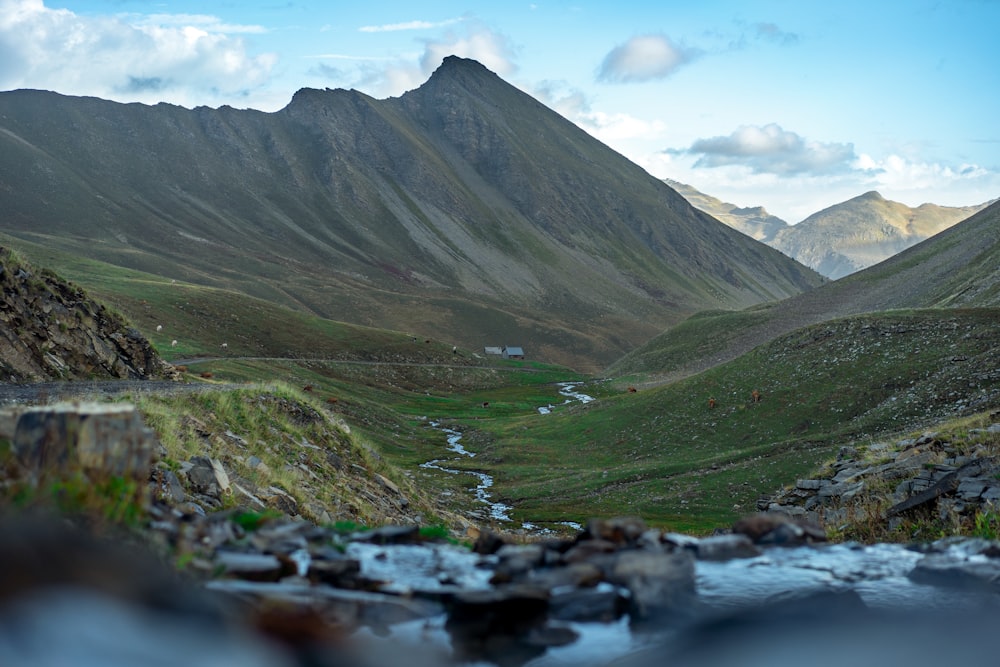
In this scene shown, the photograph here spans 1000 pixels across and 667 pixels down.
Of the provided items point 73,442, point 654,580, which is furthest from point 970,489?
point 73,442

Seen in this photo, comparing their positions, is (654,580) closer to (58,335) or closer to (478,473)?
(58,335)

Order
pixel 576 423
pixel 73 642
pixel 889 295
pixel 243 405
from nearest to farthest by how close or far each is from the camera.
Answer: pixel 73 642 → pixel 243 405 → pixel 576 423 → pixel 889 295

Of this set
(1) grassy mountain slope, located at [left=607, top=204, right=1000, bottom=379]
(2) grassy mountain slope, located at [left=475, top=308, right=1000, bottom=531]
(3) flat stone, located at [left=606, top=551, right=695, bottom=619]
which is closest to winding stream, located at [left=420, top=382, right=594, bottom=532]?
(2) grassy mountain slope, located at [left=475, top=308, right=1000, bottom=531]

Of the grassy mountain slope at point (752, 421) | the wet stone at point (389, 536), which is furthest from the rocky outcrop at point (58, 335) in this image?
the grassy mountain slope at point (752, 421)

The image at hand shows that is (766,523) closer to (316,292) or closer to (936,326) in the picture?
(936,326)

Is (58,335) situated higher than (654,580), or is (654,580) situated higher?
(58,335)

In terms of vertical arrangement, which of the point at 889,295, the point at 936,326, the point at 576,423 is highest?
the point at 889,295

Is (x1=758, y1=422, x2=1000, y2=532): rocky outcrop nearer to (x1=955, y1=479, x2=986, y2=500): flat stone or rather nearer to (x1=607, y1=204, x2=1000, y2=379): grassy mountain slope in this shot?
(x1=955, y1=479, x2=986, y2=500): flat stone

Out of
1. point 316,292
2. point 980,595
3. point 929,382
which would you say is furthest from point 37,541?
point 316,292
